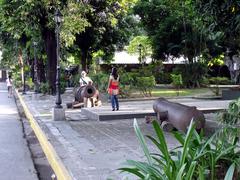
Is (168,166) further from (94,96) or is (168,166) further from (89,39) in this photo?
(89,39)

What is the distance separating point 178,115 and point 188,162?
6.36 m

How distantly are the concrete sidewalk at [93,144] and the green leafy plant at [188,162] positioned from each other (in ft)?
6.16

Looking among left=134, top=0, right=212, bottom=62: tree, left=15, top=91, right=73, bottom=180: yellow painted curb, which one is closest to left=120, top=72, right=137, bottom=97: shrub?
left=134, top=0, right=212, bottom=62: tree

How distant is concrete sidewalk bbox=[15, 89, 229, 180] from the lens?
779cm

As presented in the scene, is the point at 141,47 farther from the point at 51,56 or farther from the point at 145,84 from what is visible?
the point at 145,84

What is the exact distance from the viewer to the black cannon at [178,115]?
1085 cm

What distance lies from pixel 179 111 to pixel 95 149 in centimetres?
258

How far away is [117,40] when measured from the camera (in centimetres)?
4294

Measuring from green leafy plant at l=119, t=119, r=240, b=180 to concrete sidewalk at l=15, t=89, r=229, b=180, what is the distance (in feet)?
6.16

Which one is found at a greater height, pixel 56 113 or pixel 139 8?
pixel 139 8

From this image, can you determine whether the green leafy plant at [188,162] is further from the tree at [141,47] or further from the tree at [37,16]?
the tree at [141,47]

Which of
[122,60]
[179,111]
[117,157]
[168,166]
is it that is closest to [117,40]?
[122,60]

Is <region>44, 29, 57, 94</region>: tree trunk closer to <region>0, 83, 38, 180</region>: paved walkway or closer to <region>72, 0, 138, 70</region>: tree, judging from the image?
<region>72, 0, 138, 70</region>: tree

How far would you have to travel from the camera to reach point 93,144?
34.8ft
